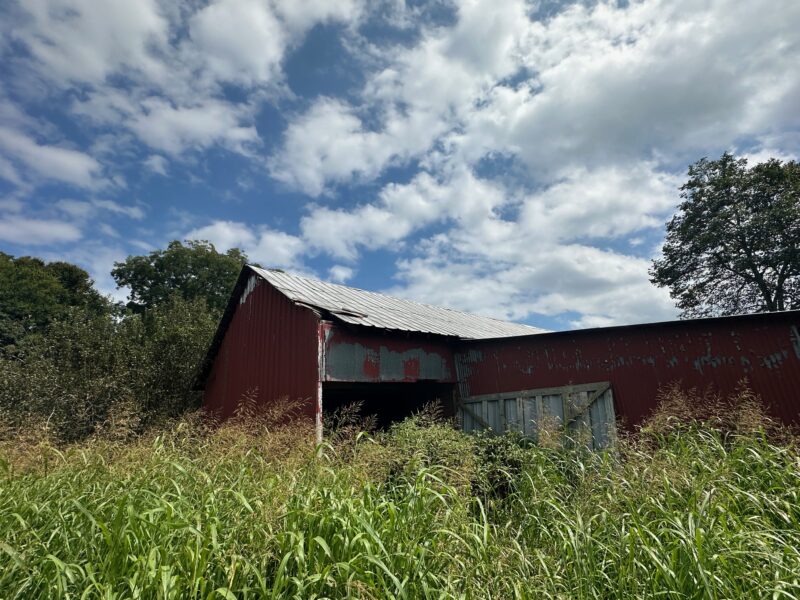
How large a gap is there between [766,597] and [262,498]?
3508 mm

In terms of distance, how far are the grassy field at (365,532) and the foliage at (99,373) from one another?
8.65 metres

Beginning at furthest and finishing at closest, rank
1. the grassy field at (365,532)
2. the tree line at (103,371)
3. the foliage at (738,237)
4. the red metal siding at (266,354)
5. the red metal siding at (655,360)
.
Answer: the foliage at (738,237)
the tree line at (103,371)
the red metal siding at (266,354)
the red metal siding at (655,360)
the grassy field at (365,532)

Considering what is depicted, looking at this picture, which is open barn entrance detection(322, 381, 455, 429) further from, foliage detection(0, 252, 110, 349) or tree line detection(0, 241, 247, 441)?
foliage detection(0, 252, 110, 349)

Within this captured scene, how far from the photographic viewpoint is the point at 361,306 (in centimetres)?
1076

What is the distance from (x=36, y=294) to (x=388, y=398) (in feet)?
102

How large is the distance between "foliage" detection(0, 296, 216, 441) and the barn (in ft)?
8.52

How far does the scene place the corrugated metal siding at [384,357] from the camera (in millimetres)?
8633

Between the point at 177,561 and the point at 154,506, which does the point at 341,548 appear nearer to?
the point at 177,561

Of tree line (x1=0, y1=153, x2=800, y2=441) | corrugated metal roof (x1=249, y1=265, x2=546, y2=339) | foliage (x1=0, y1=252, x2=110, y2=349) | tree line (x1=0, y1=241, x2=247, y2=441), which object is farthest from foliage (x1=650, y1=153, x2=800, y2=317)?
foliage (x1=0, y1=252, x2=110, y2=349)

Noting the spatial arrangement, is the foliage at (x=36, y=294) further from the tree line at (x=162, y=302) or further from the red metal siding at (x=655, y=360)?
the red metal siding at (x=655, y=360)

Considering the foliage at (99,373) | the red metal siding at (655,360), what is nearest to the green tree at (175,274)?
the foliage at (99,373)

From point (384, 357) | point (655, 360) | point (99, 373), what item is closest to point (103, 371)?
point (99, 373)

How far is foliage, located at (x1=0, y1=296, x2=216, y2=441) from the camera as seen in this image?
11969 mm

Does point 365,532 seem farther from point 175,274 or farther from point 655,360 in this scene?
point 175,274
